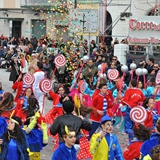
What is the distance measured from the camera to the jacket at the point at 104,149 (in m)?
5.88

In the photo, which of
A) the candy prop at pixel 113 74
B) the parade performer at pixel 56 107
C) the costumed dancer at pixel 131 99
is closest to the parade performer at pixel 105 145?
the parade performer at pixel 56 107

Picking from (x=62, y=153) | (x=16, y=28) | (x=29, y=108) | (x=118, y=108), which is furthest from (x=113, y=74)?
(x=16, y=28)

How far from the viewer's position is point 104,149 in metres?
5.93

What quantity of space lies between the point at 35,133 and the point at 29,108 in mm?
822

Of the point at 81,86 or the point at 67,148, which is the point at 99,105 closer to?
the point at 81,86

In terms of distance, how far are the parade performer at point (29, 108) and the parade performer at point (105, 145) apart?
1.80 m

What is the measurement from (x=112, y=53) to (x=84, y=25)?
377 cm

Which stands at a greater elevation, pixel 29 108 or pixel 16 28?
pixel 16 28

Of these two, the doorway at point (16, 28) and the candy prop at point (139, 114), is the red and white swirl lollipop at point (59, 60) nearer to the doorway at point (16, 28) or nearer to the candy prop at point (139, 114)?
the candy prop at point (139, 114)

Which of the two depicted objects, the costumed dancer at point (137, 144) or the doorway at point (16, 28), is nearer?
the costumed dancer at point (137, 144)

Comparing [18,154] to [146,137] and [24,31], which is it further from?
[24,31]

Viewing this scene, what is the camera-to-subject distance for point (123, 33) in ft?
82.8

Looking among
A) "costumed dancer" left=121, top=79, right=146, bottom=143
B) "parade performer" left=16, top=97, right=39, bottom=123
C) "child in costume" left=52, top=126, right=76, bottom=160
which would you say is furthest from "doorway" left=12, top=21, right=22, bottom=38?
"child in costume" left=52, top=126, right=76, bottom=160

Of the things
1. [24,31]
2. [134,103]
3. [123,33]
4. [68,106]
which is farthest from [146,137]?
[24,31]
